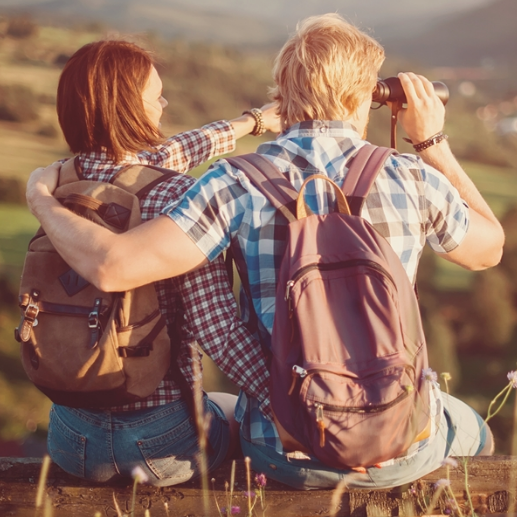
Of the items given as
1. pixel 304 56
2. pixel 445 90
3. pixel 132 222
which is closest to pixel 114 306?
pixel 132 222

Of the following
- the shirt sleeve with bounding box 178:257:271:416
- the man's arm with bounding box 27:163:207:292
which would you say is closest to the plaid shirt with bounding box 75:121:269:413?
the shirt sleeve with bounding box 178:257:271:416

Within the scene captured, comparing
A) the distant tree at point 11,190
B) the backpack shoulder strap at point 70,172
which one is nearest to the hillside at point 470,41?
the distant tree at point 11,190

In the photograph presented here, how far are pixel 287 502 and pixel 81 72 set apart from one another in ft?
3.19

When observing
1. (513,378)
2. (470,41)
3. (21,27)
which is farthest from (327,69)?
(470,41)

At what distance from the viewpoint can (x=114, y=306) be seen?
126cm

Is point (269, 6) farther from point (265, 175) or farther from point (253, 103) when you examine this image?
point (265, 175)

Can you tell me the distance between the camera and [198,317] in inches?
52.3

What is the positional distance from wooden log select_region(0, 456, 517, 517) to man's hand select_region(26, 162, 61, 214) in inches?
22.9

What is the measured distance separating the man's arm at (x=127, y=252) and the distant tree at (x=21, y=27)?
6332mm

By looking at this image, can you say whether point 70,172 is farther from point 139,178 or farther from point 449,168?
point 449,168

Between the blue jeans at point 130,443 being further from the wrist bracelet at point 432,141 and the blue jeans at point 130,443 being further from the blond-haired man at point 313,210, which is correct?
the wrist bracelet at point 432,141

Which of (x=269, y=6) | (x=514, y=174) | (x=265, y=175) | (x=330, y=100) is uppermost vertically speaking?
(x=269, y=6)

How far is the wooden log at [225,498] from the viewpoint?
1.35 meters

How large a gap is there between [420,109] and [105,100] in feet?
2.25
